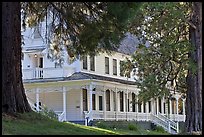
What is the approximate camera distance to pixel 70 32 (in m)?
18.0

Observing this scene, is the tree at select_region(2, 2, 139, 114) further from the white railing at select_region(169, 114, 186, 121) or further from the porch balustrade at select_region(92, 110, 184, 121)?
the white railing at select_region(169, 114, 186, 121)

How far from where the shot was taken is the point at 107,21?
1556 cm

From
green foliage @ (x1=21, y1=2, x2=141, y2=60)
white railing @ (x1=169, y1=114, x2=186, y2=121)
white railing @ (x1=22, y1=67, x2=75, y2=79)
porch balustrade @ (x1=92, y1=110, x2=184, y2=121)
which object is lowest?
white railing @ (x1=169, y1=114, x2=186, y2=121)

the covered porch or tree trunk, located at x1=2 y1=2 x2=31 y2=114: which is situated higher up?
tree trunk, located at x1=2 y1=2 x2=31 y2=114

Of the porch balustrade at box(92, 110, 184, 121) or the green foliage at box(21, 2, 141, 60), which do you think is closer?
the green foliage at box(21, 2, 141, 60)

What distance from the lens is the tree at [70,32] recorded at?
50.3 feet

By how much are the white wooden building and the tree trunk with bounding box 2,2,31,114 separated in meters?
16.1

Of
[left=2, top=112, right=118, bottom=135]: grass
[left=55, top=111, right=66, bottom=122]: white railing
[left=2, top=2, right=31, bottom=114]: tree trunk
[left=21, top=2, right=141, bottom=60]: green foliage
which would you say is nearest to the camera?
[left=2, top=112, right=118, bottom=135]: grass

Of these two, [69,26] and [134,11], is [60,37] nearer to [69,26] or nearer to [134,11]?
[69,26]

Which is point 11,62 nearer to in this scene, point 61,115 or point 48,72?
point 61,115

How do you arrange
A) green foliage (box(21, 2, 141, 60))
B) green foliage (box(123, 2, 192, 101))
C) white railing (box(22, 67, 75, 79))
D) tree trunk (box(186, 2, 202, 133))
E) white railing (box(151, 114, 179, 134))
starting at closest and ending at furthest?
green foliage (box(21, 2, 141, 60))
green foliage (box(123, 2, 192, 101))
tree trunk (box(186, 2, 202, 133))
white railing (box(22, 67, 75, 79))
white railing (box(151, 114, 179, 134))

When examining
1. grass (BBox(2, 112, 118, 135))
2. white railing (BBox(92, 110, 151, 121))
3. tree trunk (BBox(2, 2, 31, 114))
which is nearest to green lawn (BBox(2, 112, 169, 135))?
grass (BBox(2, 112, 118, 135))

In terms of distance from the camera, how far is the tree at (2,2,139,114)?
604 inches

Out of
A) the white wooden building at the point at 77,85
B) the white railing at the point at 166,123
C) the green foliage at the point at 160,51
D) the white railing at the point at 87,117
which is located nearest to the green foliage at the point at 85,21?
the green foliage at the point at 160,51
